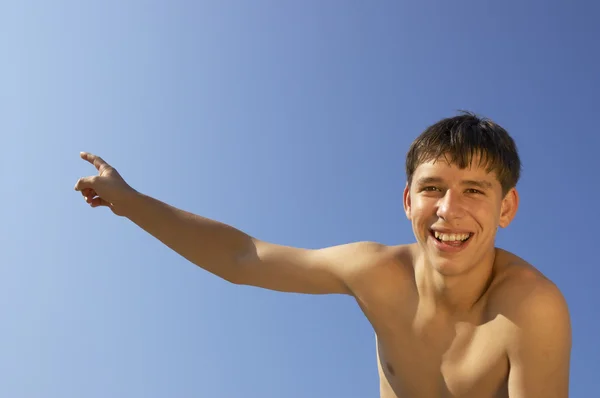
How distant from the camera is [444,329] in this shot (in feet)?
13.0

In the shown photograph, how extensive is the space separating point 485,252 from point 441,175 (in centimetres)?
50

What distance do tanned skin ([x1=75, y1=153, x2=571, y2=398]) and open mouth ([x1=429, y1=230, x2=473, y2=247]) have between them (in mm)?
13

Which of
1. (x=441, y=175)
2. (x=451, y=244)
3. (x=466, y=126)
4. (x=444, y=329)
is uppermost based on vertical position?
(x=466, y=126)

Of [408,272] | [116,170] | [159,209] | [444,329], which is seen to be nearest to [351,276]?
[408,272]

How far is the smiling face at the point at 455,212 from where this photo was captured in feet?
11.8

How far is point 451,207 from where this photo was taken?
3.56 meters

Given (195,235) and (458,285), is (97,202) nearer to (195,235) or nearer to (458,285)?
(195,235)

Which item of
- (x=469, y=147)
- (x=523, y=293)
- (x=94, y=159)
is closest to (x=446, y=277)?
(x=523, y=293)

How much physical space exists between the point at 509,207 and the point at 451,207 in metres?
0.48

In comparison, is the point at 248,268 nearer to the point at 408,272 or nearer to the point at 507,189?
the point at 408,272

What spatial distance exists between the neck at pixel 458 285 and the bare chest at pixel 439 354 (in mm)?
91

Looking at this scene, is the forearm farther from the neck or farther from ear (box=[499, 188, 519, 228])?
ear (box=[499, 188, 519, 228])

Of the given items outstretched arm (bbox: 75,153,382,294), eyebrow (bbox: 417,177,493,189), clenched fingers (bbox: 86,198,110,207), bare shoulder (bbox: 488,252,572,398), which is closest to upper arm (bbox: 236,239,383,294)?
outstretched arm (bbox: 75,153,382,294)

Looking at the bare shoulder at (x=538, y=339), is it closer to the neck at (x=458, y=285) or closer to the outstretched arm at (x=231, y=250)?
the neck at (x=458, y=285)
